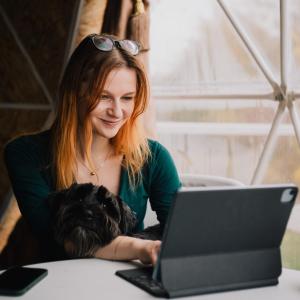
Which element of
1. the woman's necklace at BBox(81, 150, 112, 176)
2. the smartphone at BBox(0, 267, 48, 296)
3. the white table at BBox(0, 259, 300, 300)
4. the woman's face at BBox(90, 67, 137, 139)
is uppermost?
the woman's face at BBox(90, 67, 137, 139)

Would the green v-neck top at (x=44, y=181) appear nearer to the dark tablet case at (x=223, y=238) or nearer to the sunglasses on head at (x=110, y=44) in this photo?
the sunglasses on head at (x=110, y=44)

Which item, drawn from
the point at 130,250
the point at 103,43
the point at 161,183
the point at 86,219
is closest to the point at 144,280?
the point at 130,250

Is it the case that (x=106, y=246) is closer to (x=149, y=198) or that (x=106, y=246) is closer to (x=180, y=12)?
(x=149, y=198)

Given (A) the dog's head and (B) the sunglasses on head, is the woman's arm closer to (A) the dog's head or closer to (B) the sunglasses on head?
(A) the dog's head

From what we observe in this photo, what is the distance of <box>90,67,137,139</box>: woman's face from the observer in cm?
301

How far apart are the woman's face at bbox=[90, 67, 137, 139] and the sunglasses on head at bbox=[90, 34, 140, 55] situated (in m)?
0.13

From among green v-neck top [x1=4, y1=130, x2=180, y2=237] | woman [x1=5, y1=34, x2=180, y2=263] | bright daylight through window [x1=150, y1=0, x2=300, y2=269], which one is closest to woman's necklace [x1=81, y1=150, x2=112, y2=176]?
woman [x1=5, y1=34, x2=180, y2=263]

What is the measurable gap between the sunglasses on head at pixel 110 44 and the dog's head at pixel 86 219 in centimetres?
83

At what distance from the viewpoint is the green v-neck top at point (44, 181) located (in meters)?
2.91

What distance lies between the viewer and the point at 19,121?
5266 millimetres

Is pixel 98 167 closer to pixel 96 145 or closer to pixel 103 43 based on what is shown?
pixel 96 145

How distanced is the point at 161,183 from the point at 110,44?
78 cm

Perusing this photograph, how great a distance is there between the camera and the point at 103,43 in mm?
3098

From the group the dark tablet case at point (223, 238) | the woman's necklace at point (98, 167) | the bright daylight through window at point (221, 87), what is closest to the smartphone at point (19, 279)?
the dark tablet case at point (223, 238)
